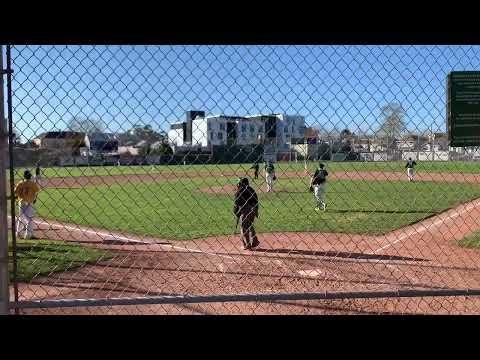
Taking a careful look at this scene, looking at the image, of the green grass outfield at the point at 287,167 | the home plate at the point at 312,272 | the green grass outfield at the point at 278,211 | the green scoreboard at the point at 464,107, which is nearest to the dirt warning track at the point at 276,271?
the home plate at the point at 312,272

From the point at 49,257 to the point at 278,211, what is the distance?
355 inches

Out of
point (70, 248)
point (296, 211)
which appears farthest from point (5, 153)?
point (296, 211)

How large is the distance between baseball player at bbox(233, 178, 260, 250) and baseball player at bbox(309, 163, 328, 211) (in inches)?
228

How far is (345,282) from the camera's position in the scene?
23.9ft

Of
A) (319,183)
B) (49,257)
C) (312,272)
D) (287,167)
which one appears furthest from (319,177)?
(49,257)

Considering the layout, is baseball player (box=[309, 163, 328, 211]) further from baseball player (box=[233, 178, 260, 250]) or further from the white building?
the white building

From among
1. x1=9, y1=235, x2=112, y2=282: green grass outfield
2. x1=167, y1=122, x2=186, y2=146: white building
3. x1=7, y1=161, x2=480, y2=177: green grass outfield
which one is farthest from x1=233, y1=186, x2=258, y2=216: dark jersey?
x1=167, y1=122, x2=186, y2=146: white building

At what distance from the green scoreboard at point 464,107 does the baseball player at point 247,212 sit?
680cm

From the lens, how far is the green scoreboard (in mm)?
3117

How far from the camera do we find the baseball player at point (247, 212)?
989cm
